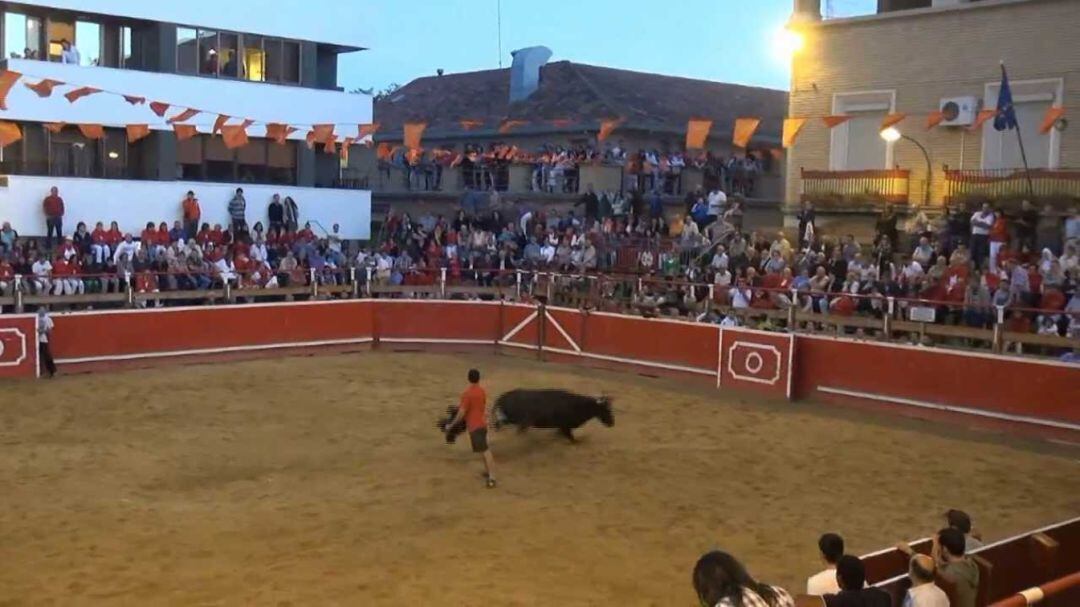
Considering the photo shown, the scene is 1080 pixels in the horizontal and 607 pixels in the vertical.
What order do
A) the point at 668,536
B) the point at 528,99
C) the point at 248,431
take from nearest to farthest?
the point at 668,536 < the point at 248,431 < the point at 528,99

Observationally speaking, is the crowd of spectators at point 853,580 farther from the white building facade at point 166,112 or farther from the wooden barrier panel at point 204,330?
the white building facade at point 166,112

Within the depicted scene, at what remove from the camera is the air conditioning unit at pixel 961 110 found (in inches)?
1032

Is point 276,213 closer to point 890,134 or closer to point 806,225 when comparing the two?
point 806,225

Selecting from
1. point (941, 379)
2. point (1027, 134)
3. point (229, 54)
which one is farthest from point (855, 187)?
point (229, 54)

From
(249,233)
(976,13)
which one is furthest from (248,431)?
(976,13)

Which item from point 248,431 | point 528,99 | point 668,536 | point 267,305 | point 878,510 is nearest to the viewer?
point 668,536

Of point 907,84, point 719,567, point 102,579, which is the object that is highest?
point 907,84

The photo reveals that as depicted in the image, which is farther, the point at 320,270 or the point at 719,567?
the point at 320,270

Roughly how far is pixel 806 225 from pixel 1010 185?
4390 millimetres

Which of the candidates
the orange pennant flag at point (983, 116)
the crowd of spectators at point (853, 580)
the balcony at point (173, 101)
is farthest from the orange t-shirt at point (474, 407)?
the balcony at point (173, 101)

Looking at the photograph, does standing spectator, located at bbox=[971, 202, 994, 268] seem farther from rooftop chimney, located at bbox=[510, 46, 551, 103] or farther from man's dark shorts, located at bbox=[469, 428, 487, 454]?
rooftop chimney, located at bbox=[510, 46, 551, 103]

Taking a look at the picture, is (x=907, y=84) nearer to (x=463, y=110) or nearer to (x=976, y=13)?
(x=976, y=13)

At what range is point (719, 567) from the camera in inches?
201

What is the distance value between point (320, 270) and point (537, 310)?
190 inches
